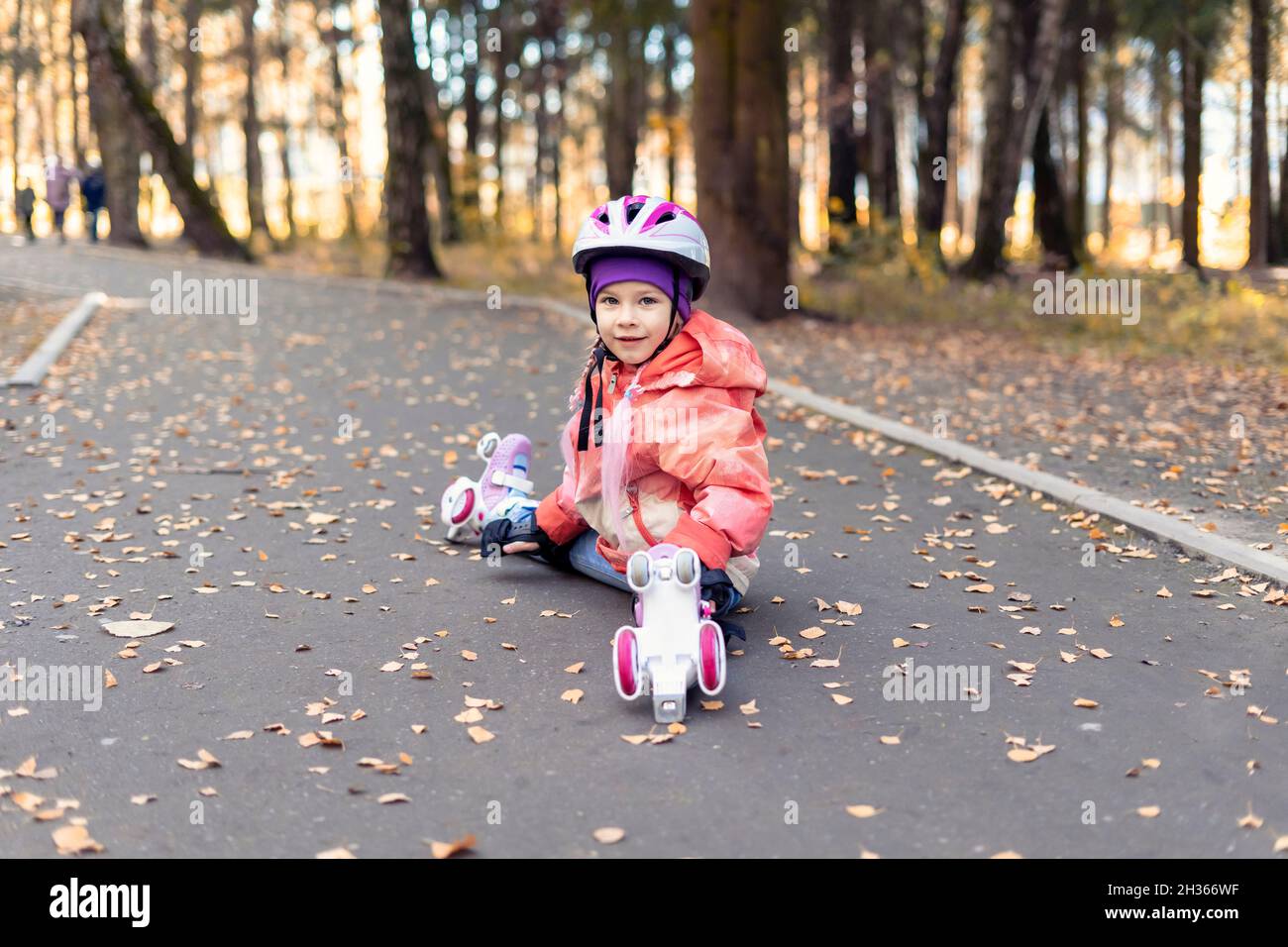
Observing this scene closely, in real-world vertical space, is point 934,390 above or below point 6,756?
above

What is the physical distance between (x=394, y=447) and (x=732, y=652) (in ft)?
16.2

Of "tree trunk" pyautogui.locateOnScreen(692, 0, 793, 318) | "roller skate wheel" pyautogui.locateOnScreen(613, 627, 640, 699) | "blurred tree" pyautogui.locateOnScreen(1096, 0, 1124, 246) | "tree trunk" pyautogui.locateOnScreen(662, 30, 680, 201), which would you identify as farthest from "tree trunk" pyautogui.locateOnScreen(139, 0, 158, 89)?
"roller skate wheel" pyautogui.locateOnScreen(613, 627, 640, 699)

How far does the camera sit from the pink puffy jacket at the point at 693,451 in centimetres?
518

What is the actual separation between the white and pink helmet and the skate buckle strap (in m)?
1.72

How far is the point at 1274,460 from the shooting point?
28.9 feet

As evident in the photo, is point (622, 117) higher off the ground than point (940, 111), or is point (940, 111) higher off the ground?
point (622, 117)

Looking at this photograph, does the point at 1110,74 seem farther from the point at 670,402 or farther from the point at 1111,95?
the point at 670,402

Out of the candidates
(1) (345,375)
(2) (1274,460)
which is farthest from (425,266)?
(2) (1274,460)

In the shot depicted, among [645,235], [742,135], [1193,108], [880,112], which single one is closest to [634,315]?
[645,235]

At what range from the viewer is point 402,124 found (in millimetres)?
20453

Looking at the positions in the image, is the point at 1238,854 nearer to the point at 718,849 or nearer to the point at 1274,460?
the point at 718,849

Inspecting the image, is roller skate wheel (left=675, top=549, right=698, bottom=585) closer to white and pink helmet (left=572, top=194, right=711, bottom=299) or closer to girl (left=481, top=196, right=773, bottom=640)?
girl (left=481, top=196, right=773, bottom=640)

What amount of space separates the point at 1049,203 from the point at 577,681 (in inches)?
791

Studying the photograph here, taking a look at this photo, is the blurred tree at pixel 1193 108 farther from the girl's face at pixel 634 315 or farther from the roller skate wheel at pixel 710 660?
the roller skate wheel at pixel 710 660
